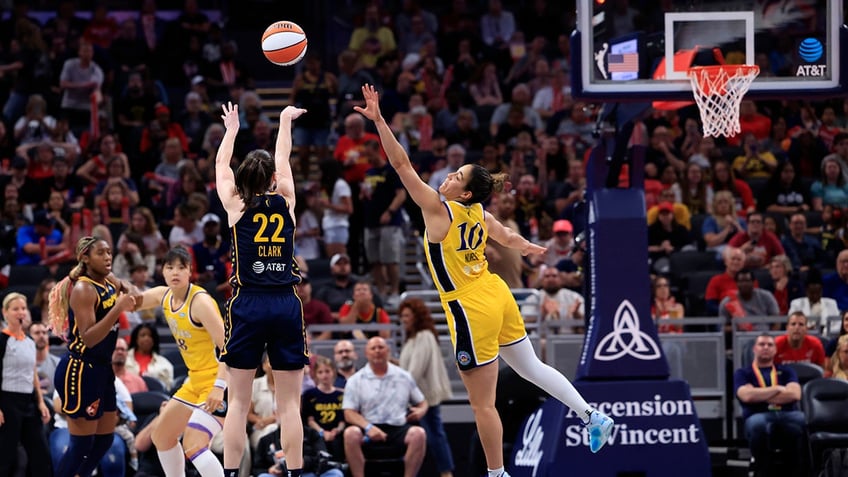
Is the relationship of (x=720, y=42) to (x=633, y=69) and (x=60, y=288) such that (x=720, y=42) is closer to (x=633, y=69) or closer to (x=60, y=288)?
(x=633, y=69)

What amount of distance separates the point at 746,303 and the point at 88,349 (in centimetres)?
790

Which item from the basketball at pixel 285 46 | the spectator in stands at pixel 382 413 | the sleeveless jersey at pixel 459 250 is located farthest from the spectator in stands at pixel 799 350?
the basketball at pixel 285 46

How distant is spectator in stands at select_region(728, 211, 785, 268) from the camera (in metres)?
16.2

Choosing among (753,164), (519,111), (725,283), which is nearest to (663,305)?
(725,283)

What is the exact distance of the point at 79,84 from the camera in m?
20.0

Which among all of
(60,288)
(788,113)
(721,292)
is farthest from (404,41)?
(60,288)

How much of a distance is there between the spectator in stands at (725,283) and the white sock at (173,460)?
7.44 m

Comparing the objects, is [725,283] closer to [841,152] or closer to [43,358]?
[841,152]

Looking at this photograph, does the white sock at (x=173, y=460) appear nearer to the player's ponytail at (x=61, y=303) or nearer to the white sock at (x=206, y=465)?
the white sock at (x=206, y=465)

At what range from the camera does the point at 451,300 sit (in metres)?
9.12

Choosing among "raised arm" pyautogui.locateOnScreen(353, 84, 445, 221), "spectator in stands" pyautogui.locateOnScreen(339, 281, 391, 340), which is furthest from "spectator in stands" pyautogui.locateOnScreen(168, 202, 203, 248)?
"raised arm" pyautogui.locateOnScreen(353, 84, 445, 221)

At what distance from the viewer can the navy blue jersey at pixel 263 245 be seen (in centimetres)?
860

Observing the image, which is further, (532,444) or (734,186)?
(734,186)

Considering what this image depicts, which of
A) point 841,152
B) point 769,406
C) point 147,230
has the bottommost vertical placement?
point 769,406
